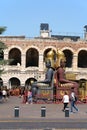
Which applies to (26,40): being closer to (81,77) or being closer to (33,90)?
(81,77)

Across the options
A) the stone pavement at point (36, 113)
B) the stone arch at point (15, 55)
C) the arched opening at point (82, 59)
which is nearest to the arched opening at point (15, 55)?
the stone arch at point (15, 55)

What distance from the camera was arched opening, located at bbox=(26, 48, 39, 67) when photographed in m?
72.4

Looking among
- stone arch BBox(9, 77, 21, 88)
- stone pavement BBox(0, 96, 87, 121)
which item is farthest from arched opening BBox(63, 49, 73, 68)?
stone pavement BBox(0, 96, 87, 121)

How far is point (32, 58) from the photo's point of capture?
242 ft

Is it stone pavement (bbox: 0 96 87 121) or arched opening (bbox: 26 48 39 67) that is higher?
arched opening (bbox: 26 48 39 67)

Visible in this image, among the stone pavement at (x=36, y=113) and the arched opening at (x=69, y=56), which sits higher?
the arched opening at (x=69, y=56)

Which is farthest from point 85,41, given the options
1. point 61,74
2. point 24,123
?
point 24,123

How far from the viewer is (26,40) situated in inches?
2662

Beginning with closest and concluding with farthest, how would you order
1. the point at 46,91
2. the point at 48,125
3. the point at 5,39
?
1. the point at 48,125
2. the point at 46,91
3. the point at 5,39

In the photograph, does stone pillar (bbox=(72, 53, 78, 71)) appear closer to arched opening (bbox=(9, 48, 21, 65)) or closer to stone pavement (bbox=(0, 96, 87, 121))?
arched opening (bbox=(9, 48, 21, 65))

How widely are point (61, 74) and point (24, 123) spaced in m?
20.6

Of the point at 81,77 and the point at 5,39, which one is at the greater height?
the point at 5,39

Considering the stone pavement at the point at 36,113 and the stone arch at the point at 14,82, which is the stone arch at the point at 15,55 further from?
the stone pavement at the point at 36,113

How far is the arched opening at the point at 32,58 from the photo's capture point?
2850 inches
